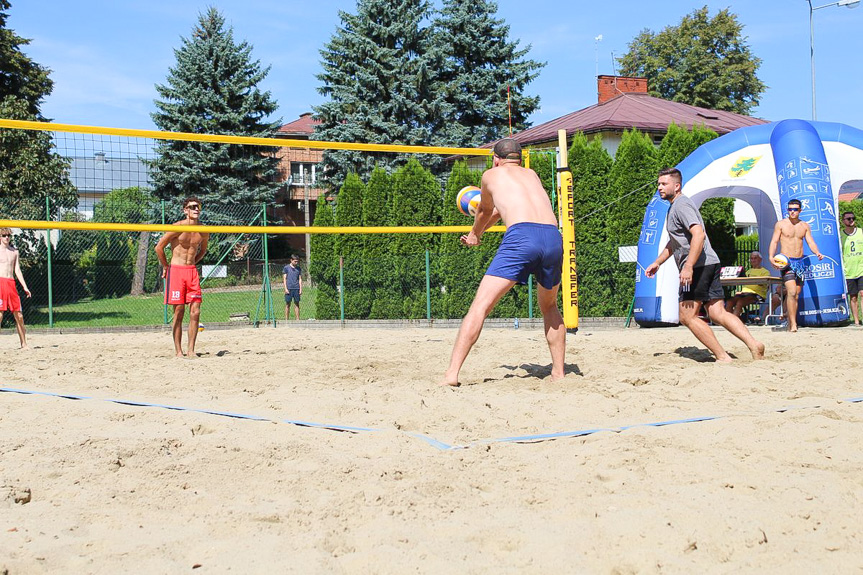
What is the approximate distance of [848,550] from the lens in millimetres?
2322

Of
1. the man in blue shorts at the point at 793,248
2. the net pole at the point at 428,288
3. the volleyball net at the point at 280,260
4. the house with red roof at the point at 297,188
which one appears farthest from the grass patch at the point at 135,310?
the house with red roof at the point at 297,188

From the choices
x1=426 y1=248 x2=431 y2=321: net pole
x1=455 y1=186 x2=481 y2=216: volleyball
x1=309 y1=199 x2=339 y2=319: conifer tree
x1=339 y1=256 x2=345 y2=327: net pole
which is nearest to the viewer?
x1=455 y1=186 x2=481 y2=216: volleyball

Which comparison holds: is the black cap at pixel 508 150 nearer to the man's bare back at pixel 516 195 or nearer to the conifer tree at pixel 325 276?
the man's bare back at pixel 516 195

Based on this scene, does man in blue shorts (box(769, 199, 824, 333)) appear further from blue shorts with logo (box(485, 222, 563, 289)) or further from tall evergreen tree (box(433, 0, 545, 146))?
tall evergreen tree (box(433, 0, 545, 146))

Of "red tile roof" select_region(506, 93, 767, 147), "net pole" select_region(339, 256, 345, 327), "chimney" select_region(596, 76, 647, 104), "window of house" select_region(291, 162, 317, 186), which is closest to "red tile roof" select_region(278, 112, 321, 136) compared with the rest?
"window of house" select_region(291, 162, 317, 186)

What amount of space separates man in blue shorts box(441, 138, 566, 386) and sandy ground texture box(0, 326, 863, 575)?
32 cm

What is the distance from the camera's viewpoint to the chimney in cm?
3347

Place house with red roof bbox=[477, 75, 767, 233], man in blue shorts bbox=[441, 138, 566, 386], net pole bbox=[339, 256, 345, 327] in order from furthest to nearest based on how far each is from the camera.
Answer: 1. house with red roof bbox=[477, 75, 767, 233]
2. net pole bbox=[339, 256, 345, 327]
3. man in blue shorts bbox=[441, 138, 566, 386]

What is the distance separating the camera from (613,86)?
111 feet

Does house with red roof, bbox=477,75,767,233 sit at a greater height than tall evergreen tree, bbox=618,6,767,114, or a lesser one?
lesser

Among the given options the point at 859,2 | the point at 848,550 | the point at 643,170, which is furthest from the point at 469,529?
the point at 859,2

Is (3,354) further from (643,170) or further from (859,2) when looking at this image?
(859,2)

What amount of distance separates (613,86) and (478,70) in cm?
563

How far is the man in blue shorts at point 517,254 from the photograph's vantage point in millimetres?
5359
